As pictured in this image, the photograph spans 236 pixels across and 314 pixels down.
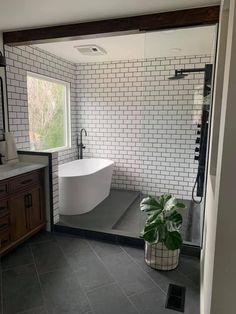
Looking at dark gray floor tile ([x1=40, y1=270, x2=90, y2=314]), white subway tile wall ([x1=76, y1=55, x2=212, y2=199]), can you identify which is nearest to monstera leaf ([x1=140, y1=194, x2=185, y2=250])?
dark gray floor tile ([x1=40, y1=270, x2=90, y2=314])

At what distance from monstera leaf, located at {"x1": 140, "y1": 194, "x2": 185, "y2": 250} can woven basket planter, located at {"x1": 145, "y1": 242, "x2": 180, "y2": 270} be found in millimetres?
136

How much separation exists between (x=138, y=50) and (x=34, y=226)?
288 centimetres

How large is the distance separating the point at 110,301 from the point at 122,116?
3137 millimetres

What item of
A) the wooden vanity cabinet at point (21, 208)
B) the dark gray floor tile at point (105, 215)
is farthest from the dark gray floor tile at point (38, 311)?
the dark gray floor tile at point (105, 215)

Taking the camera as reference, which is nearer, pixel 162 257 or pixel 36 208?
pixel 162 257

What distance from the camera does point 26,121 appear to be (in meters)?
3.41

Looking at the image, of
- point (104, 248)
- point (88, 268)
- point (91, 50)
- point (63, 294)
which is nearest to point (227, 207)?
point (63, 294)

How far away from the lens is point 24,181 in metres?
2.67

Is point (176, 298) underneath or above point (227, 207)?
underneath

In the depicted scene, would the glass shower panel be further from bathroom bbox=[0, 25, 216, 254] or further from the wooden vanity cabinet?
the wooden vanity cabinet

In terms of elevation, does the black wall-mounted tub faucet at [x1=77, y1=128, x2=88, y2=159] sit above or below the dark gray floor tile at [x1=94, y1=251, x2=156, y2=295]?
above

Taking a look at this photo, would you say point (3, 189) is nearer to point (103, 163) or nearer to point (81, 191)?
point (81, 191)

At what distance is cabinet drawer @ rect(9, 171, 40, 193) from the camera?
251cm

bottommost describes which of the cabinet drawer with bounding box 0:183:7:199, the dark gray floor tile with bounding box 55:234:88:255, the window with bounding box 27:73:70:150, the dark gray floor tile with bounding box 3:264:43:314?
the dark gray floor tile with bounding box 3:264:43:314
